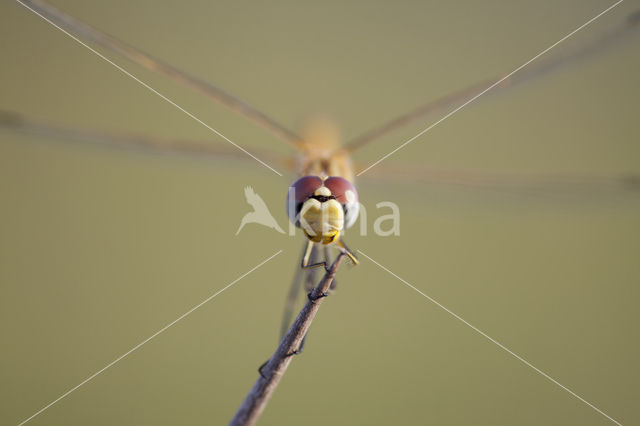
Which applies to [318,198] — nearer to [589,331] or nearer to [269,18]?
[589,331]

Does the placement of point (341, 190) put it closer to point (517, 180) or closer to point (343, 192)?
point (343, 192)

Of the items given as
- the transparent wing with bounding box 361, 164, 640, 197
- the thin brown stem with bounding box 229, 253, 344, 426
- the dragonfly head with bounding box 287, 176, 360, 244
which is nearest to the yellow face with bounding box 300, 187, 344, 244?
the dragonfly head with bounding box 287, 176, 360, 244

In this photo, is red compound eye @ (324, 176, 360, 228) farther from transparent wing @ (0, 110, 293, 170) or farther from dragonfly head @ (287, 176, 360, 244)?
transparent wing @ (0, 110, 293, 170)

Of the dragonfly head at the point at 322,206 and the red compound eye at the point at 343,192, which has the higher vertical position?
the red compound eye at the point at 343,192

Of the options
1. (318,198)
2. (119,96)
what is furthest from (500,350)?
(119,96)

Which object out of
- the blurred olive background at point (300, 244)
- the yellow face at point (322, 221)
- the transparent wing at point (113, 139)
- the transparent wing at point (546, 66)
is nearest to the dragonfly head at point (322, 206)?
the yellow face at point (322, 221)

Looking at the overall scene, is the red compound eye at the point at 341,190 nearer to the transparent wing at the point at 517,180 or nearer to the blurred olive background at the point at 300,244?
the blurred olive background at the point at 300,244

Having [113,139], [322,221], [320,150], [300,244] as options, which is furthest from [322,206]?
[300,244]
